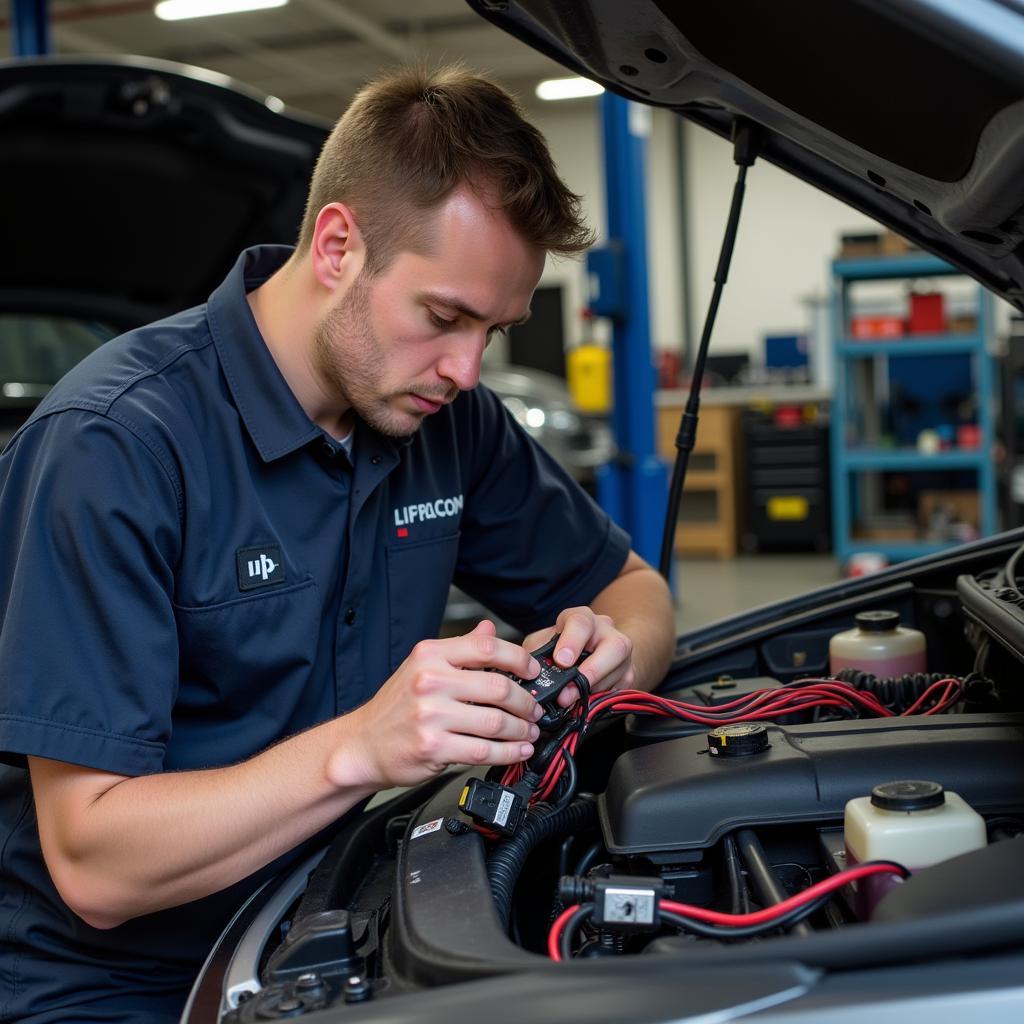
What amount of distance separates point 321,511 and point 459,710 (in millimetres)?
395

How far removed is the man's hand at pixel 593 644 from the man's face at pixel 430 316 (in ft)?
0.79

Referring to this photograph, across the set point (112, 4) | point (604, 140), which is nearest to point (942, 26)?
point (604, 140)

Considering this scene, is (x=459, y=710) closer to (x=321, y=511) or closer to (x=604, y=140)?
(x=321, y=511)

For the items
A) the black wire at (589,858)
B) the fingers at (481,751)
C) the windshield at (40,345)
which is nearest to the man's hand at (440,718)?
the fingers at (481,751)

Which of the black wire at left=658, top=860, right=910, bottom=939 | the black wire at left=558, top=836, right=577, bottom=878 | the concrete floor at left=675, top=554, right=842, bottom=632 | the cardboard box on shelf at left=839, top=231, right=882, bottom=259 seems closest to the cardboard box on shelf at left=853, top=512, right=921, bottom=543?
the concrete floor at left=675, top=554, right=842, bottom=632

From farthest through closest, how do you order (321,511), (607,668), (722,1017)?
(321,511), (607,668), (722,1017)

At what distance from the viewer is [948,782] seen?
0.84 meters

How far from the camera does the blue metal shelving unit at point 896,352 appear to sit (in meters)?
5.24

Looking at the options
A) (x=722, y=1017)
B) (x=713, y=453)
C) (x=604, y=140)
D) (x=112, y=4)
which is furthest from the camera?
(x=112, y=4)

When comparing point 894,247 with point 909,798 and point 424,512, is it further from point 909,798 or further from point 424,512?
point 909,798

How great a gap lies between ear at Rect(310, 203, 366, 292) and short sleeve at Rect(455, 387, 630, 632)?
340 mm

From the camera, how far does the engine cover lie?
0.84m

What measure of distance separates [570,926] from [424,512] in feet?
2.20

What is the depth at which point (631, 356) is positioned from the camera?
4.25 m
